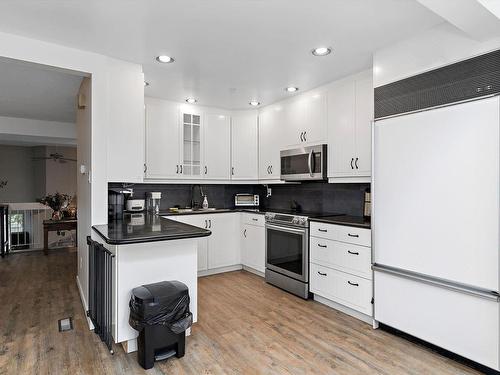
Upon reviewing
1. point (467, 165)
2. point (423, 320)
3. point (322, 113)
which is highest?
point (322, 113)

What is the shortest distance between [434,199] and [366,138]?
1019mm

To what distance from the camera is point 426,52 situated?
7.74 feet

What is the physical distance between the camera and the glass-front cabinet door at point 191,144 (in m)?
4.39

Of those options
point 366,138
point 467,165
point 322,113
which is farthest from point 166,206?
point 467,165

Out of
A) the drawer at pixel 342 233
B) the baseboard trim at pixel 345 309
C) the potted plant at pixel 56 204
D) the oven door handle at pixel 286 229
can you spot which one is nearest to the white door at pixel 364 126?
the drawer at pixel 342 233

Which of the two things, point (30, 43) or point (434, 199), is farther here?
point (30, 43)

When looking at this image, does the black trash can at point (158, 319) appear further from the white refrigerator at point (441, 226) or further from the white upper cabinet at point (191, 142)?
the white upper cabinet at point (191, 142)

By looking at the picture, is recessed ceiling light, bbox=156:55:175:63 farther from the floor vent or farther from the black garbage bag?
the floor vent

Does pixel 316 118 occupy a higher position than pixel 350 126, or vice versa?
pixel 316 118

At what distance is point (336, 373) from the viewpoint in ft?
6.82

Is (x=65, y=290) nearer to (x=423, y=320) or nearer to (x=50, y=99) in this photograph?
(x=50, y=99)

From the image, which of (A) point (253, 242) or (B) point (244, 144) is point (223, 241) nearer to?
(A) point (253, 242)

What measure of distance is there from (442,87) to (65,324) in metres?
3.72

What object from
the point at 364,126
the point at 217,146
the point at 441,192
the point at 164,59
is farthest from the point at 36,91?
the point at 441,192
